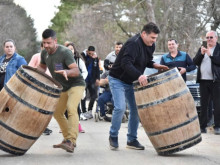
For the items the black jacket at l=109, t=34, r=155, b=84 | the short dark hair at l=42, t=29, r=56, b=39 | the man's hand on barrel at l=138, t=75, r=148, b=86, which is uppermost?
the short dark hair at l=42, t=29, r=56, b=39

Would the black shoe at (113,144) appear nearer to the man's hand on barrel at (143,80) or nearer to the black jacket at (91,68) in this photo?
the man's hand on barrel at (143,80)

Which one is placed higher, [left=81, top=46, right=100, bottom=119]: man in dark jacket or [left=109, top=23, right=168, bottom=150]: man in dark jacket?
[left=109, top=23, right=168, bottom=150]: man in dark jacket

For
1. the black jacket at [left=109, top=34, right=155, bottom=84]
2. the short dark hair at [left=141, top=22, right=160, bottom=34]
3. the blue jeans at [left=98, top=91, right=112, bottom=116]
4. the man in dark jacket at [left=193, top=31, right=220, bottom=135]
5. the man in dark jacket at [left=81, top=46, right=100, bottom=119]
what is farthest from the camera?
the man in dark jacket at [left=81, top=46, right=100, bottom=119]

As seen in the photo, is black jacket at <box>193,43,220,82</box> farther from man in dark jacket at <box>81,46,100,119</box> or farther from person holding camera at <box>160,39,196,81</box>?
man in dark jacket at <box>81,46,100,119</box>

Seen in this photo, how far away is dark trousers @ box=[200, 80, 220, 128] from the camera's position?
11.4 m

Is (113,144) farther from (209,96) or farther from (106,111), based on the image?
(106,111)

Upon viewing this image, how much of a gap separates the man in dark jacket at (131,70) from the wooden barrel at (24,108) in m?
1.10

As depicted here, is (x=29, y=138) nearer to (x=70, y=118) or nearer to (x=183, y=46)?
(x=70, y=118)

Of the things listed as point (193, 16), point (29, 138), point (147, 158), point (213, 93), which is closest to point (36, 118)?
point (29, 138)

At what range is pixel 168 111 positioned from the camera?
7.81m

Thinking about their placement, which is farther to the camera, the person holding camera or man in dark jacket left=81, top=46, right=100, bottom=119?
man in dark jacket left=81, top=46, right=100, bottom=119

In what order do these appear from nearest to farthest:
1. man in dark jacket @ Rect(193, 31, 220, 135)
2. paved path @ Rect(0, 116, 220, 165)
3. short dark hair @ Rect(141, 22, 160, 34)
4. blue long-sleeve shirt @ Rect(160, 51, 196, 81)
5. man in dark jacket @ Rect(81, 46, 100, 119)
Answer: paved path @ Rect(0, 116, 220, 165), short dark hair @ Rect(141, 22, 160, 34), man in dark jacket @ Rect(193, 31, 220, 135), blue long-sleeve shirt @ Rect(160, 51, 196, 81), man in dark jacket @ Rect(81, 46, 100, 119)

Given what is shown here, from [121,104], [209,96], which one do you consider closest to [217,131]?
[209,96]

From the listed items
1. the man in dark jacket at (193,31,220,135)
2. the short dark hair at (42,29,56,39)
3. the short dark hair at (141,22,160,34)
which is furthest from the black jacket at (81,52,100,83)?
the short dark hair at (141,22,160,34)
